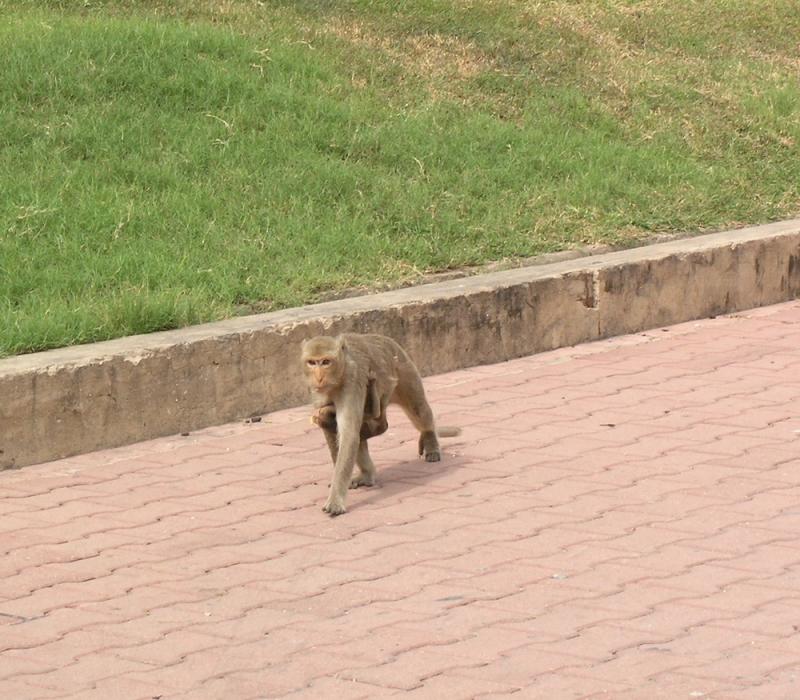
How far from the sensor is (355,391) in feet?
20.2

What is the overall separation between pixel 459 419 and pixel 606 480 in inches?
44.0

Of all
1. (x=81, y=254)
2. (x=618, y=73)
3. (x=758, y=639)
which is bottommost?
(x=758, y=639)

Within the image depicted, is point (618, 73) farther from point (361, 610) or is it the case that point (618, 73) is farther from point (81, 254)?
point (361, 610)

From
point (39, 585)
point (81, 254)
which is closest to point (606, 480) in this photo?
point (39, 585)

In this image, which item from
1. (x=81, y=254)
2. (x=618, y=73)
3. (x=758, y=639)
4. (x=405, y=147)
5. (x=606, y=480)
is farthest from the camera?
(x=618, y=73)

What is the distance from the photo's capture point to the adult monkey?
→ 6016mm

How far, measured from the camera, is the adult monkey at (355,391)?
19.7 ft

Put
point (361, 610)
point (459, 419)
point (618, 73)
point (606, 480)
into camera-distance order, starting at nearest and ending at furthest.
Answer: point (361, 610), point (606, 480), point (459, 419), point (618, 73)

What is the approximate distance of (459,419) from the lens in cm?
727

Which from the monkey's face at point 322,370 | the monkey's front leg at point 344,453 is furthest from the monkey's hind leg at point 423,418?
the monkey's face at point 322,370

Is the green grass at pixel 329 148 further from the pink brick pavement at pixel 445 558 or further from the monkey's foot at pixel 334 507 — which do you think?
the monkey's foot at pixel 334 507

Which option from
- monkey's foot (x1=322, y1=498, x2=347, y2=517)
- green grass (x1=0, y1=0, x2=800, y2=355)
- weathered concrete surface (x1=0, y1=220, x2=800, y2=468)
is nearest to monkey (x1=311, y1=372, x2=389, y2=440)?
monkey's foot (x1=322, y1=498, x2=347, y2=517)

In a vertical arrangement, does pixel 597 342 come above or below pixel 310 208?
below

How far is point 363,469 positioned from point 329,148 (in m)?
3.87
